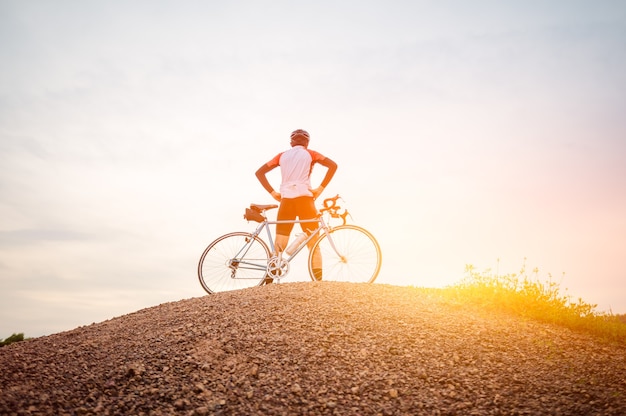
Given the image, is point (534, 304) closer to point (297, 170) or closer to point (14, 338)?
point (297, 170)

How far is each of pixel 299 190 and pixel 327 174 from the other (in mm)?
685

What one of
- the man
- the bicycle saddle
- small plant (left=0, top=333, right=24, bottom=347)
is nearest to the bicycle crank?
the man

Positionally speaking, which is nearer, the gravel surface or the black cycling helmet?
the gravel surface

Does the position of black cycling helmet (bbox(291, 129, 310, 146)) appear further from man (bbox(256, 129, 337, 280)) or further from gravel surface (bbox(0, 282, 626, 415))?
gravel surface (bbox(0, 282, 626, 415))

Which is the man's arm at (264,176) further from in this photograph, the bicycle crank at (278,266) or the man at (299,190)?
the bicycle crank at (278,266)

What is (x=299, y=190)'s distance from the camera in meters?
9.28

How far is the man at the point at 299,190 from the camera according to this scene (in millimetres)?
9289

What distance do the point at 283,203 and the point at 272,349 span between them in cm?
415

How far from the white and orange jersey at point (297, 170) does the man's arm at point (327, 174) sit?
0.31 ft

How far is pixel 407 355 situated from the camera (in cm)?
577

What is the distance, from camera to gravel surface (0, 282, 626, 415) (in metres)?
4.66

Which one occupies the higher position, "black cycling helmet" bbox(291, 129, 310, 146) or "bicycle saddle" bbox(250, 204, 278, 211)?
"black cycling helmet" bbox(291, 129, 310, 146)

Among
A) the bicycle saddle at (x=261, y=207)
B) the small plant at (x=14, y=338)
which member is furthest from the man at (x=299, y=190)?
the small plant at (x=14, y=338)

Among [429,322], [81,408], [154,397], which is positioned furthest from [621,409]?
[81,408]
